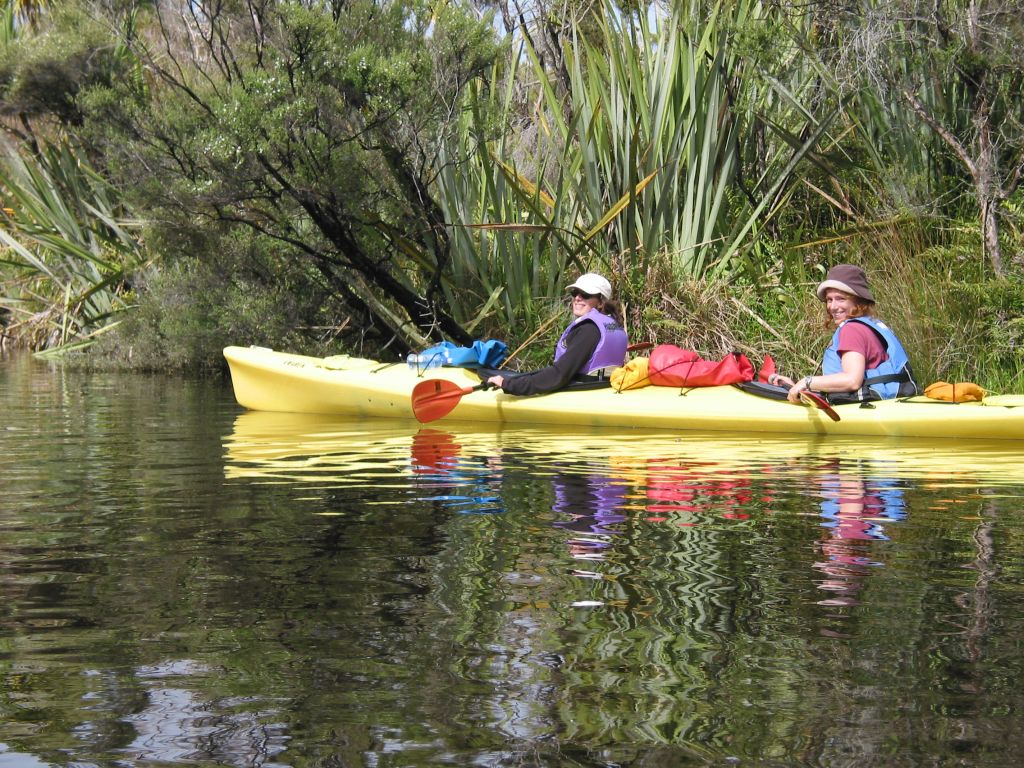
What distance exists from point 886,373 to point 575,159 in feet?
11.0

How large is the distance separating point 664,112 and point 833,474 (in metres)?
4.53

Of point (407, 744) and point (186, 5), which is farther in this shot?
Result: point (186, 5)

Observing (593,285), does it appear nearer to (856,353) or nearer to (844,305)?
(844,305)

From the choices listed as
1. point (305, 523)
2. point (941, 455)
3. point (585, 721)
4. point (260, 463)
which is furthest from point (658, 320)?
point (585, 721)

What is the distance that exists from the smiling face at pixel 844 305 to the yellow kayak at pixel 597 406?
513mm

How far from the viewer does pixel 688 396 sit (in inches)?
320

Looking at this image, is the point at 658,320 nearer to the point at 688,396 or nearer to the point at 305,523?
the point at 688,396

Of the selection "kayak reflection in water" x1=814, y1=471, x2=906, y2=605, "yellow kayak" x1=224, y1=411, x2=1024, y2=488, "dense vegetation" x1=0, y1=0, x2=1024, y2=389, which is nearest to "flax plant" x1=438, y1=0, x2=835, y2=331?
"dense vegetation" x1=0, y1=0, x2=1024, y2=389

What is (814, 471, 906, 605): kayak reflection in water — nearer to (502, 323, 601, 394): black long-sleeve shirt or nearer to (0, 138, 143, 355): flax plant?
(502, 323, 601, 394): black long-sleeve shirt

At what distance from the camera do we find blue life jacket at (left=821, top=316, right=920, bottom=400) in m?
7.66

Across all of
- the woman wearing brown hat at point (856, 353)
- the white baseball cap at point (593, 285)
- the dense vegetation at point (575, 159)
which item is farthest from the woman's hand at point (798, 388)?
the dense vegetation at point (575, 159)

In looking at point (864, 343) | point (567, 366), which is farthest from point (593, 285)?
point (864, 343)

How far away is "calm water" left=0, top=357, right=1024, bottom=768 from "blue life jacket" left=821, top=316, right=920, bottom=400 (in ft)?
4.24

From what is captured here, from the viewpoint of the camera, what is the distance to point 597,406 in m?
8.32
